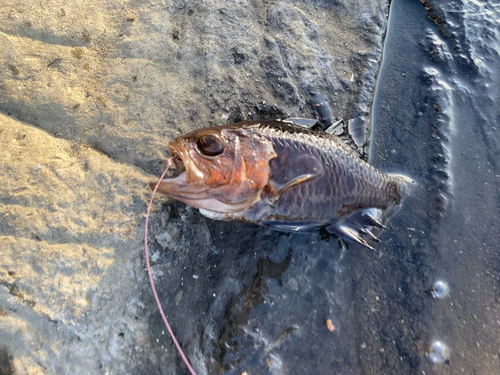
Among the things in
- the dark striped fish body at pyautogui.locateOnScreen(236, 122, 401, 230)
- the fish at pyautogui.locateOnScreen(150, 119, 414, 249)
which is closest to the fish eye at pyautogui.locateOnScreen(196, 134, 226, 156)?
the fish at pyautogui.locateOnScreen(150, 119, 414, 249)

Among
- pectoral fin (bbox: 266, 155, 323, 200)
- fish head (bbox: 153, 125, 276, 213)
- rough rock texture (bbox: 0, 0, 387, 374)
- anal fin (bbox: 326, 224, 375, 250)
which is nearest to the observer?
rough rock texture (bbox: 0, 0, 387, 374)

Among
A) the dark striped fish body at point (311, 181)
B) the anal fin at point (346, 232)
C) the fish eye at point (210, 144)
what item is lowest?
the anal fin at point (346, 232)

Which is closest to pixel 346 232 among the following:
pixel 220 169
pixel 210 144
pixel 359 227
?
pixel 359 227

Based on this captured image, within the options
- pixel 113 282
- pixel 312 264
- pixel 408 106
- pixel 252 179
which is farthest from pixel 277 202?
pixel 408 106

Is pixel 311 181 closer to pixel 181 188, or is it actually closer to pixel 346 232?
pixel 346 232

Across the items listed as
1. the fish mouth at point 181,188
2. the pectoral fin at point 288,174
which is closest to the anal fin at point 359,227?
the pectoral fin at point 288,174

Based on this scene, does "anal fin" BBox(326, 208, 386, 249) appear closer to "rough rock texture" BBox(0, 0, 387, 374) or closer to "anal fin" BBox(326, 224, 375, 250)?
"anal fin" BBox(326, 224, 375, 250)

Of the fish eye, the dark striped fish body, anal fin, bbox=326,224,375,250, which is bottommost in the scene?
anal fin, bbox=326,224,375,250

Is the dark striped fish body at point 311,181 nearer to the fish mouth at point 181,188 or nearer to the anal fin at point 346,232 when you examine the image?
the anal fin at point 346,232
